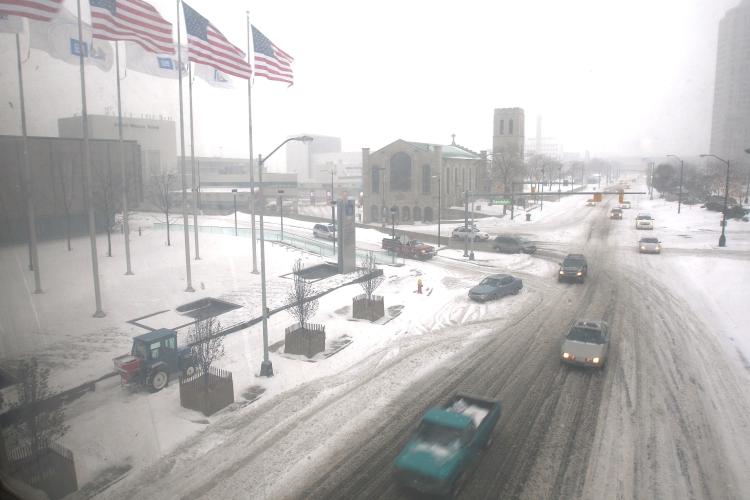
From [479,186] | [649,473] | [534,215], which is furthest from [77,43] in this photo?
[479,186]

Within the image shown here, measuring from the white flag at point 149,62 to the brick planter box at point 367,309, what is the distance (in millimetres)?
14605

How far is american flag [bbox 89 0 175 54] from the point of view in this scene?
1962cm

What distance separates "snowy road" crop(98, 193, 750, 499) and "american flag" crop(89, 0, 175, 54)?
15802 mm

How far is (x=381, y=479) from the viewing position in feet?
39.7

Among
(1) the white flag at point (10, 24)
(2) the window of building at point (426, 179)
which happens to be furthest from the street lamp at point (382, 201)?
(1) the white flag at point (10, 24)

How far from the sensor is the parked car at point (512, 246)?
149ft

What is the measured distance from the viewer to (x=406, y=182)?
71.1 m

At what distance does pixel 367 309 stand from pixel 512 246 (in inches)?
939

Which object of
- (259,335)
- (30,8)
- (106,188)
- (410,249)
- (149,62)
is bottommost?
(259,335)

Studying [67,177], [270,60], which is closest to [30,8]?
[270,60]

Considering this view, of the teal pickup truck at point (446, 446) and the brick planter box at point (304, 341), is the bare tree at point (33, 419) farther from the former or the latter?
the brick planter box at point (304, 341)

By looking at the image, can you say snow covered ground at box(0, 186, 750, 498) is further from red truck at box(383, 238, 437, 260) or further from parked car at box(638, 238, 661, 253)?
red truck at box(383, 238, 437, 260)

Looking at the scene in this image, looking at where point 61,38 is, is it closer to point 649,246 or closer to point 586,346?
point 586,346

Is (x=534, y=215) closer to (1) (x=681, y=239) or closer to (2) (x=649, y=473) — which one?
(1) (x=681, y=239)
